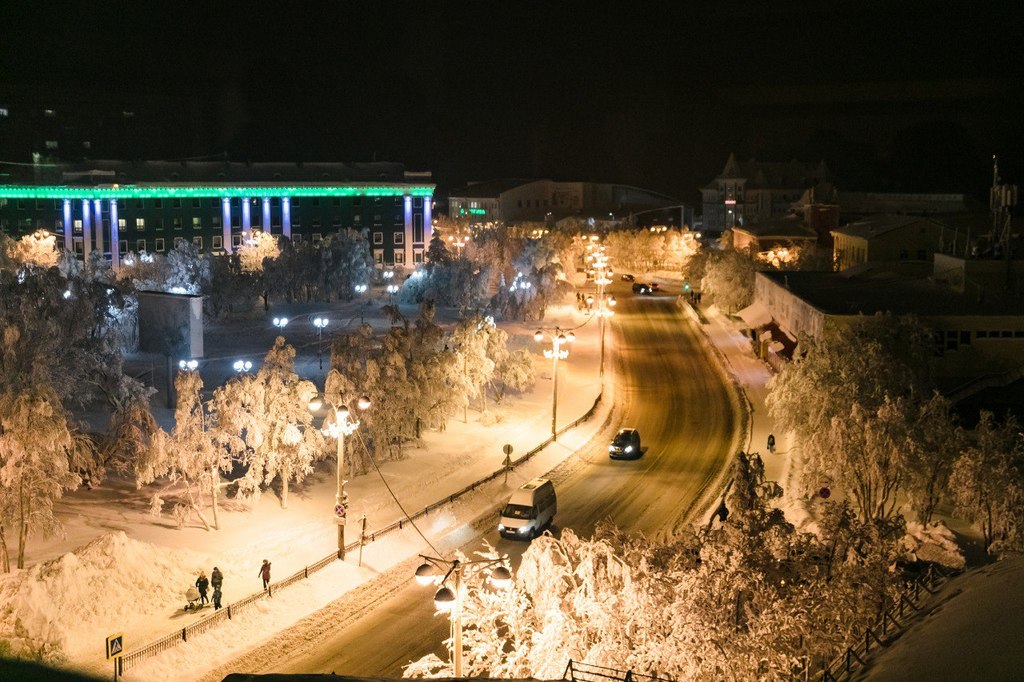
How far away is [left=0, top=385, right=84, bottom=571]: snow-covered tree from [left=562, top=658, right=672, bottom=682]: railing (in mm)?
14568

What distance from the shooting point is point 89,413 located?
136ft

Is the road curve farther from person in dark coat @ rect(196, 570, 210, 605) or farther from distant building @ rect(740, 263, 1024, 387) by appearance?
distant building @ rect(740, 263, 1024, 387)

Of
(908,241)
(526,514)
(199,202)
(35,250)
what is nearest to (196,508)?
(526,514)

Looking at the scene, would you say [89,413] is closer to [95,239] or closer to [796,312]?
[796,312]

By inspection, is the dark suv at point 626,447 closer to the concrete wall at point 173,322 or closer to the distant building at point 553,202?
the concrete wall at point 173,322

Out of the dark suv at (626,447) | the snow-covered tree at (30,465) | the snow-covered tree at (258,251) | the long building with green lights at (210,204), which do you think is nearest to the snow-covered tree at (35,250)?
the long building with green lights at (210,204)

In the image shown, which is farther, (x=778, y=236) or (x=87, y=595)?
(x=778, y=236)

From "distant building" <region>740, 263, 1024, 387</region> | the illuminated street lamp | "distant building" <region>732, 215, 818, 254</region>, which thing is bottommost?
"distant building" <region>740, 263, 1024, 387</region>

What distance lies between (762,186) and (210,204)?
2632 inches

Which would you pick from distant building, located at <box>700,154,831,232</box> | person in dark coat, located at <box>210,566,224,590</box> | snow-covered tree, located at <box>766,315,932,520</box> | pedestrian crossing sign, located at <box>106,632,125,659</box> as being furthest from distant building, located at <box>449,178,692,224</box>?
pedestrian crossing sign, located at <box>106,632,125,659</box>

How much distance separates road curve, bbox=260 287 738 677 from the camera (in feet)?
69.7

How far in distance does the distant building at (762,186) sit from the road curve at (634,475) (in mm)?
64448

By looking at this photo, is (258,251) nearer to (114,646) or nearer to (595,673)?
(114,646)

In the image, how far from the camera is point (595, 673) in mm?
14891
